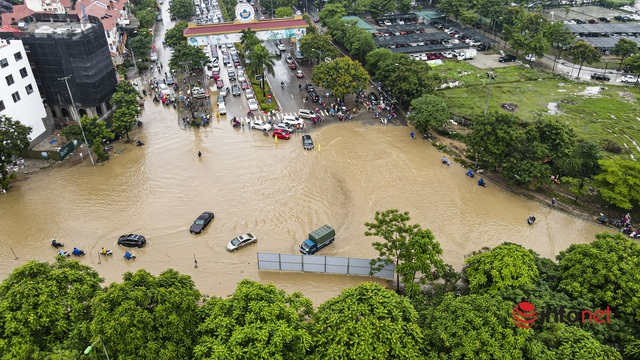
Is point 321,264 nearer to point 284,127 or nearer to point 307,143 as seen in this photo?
point 307,143

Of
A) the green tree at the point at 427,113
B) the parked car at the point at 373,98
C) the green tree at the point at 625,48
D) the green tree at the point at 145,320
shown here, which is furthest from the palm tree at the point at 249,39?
the green tree at the point at 625,48

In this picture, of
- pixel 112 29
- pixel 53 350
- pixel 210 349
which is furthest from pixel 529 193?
pixel 112 29

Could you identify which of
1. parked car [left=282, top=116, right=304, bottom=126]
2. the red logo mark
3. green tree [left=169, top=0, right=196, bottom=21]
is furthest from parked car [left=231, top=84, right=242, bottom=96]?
the red logo mark

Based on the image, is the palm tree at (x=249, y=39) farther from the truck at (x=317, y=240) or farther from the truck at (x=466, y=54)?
the truck at (x=317, y=240)

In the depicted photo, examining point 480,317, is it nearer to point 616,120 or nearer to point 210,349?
point 210,349

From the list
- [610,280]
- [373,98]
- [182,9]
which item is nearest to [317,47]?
[373,98]

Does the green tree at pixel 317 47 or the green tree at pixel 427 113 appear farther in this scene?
the green tree at pixel 317 47

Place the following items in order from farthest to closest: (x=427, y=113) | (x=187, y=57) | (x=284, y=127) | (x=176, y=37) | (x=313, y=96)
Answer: (x=176, y=37) → (x=187, y=57) → (x=313, y=96) → (x=284, y=127) → (x=427, y=113)
